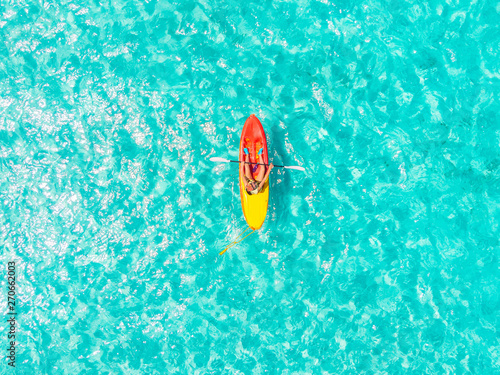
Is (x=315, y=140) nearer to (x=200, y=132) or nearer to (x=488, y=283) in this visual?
(x=200, y=132)

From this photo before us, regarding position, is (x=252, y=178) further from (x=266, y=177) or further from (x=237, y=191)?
(x=237, y=191)

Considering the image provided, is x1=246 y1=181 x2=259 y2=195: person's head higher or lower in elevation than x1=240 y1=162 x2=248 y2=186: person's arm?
lower

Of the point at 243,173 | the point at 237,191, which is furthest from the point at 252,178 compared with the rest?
the point at 237,191

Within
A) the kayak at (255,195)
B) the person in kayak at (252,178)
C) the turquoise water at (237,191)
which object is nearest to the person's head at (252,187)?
the person in kayak at (252,178)

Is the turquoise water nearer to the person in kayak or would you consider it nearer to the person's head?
the person in kayak

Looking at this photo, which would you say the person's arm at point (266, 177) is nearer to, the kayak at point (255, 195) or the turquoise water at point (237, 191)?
the kayak at point (255, 195)

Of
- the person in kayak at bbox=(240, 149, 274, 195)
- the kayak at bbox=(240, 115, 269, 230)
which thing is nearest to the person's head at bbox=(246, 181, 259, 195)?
the person in kayak at bbox=(240, 149, 274, 195)
